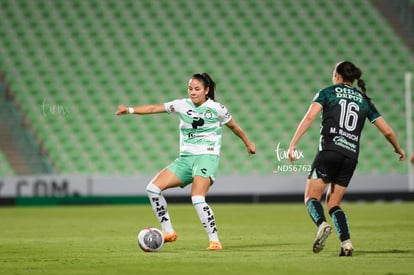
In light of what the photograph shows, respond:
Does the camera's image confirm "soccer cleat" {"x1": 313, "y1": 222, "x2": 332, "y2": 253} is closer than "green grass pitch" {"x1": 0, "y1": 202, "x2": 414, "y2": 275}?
No

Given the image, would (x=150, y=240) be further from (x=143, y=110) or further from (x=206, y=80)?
(x=206, y=80)

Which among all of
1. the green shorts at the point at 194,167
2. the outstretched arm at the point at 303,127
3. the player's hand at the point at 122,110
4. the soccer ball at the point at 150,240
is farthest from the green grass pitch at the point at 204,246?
the player's hand at the point at 122,110

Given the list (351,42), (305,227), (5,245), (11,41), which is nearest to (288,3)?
(351,42)

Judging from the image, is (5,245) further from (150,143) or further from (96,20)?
(96,20)

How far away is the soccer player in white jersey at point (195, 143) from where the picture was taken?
31.9 ft

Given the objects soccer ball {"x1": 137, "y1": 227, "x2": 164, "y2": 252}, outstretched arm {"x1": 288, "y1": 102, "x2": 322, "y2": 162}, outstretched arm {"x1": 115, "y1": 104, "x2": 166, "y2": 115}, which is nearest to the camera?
outstretched arm {"x1": 288, "y1": 102, "x2": 322, "y2": 162}

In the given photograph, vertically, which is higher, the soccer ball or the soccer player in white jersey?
the soccer player in white jersey

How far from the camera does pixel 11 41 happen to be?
2767 centimetres

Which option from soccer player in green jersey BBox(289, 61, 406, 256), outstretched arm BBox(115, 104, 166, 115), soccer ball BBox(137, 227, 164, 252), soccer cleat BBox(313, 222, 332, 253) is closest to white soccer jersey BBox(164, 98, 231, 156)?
outstretched arm BBox(115, 104, 166, 115)

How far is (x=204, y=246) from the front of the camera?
33.4 feet

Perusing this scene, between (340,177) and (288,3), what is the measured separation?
19810 mm

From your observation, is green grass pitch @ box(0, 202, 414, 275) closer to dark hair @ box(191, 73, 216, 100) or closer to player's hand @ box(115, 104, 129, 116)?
player's hand @ box(115, 104, 129, 116)

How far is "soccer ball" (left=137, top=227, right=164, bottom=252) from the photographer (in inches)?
371

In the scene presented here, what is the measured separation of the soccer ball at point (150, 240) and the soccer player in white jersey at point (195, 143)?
0.35 m
